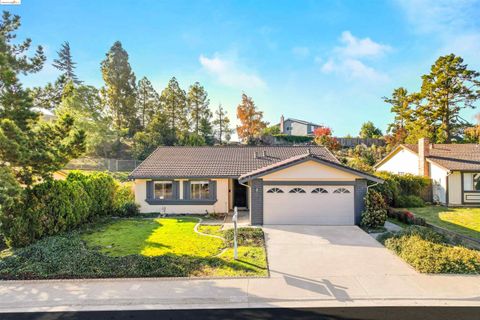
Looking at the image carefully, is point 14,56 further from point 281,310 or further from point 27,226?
point 281,310

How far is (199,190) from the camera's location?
17.2 m

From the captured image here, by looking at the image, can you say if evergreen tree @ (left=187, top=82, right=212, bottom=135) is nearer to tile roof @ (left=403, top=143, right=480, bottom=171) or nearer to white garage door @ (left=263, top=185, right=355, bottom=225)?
tile roof @ (left=403, top=143, right=480, bottom=171)

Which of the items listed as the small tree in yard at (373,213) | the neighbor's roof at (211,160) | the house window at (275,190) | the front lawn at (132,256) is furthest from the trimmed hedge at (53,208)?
the small tree in yard at (373,213)

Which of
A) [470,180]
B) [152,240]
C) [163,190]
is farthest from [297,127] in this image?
[152,240]

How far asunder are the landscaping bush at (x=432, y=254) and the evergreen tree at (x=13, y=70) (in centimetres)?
1511

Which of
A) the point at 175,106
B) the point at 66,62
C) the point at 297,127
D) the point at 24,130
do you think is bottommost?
the point at 24,130

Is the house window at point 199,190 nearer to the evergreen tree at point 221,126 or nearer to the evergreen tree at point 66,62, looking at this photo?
the evergreen tree at point 221,126

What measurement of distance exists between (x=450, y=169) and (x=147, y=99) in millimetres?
38243

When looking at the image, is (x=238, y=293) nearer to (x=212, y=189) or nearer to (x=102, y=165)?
(x=212, y=189)

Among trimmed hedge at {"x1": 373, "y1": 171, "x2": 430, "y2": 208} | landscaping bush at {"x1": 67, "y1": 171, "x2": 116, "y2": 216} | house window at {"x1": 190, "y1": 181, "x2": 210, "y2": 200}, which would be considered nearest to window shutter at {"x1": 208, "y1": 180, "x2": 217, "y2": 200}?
house window at {"x1": 190, "y1": 181, "x2": 210, "y2": 200}

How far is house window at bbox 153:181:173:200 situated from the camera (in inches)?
677

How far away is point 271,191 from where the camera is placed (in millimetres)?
14203

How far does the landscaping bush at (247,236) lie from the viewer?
11.0 metres

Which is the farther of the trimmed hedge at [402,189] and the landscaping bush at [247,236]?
the trimmed hedge at [402,189]
